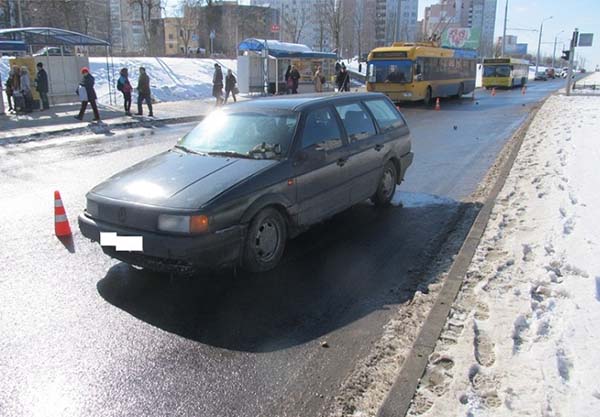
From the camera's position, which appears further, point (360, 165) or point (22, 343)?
point (360, 165)

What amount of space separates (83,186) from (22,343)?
5.25 m

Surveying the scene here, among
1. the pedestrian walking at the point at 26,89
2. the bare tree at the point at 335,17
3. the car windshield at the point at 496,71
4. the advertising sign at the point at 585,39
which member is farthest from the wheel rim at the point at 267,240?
the car windshield at the point at 496,71

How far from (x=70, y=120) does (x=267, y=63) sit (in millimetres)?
14548

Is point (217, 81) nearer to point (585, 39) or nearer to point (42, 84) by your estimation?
point (42, 84)

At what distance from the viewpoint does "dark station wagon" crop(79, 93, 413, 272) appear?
14.8 feet

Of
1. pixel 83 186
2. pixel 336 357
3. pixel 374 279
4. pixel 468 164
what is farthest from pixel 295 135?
pixel 468 164

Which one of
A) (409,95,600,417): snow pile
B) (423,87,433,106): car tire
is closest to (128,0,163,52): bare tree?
(423,87,433,106): car tire

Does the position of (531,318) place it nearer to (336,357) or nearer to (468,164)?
(336,357)

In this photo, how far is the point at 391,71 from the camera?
26.8 metres

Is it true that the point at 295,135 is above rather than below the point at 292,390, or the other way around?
above

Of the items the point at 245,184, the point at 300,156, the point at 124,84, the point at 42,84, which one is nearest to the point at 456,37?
the point at 124,84

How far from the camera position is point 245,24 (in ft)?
252

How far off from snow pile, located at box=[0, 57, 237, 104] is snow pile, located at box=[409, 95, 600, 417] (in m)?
22.5

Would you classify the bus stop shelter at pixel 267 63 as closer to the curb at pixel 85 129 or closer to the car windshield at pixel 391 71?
the car windshield at pixel 391 71
